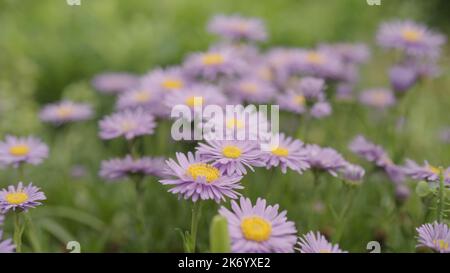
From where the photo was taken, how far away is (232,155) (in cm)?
97

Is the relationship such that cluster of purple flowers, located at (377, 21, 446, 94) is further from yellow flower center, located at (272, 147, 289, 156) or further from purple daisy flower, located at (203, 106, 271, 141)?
yellow flower center, located at (272, 147, 289, 156)

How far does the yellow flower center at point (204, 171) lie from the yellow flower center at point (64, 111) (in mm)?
750

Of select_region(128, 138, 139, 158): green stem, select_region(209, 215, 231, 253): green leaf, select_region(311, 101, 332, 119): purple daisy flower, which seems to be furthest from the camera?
select_region(311, 101, 332, 119): purple daisy flower

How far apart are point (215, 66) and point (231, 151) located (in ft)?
1.81

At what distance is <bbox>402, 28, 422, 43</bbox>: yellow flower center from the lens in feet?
5.12

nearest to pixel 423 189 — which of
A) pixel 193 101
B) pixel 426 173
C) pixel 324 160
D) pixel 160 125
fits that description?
pixel 426 173

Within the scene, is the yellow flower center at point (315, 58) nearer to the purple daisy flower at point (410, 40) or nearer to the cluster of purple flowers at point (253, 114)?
the cluster of purple flowers at point (253, 114)

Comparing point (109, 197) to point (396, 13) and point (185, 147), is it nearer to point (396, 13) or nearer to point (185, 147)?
point (185, 147)

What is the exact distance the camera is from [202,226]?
137cm

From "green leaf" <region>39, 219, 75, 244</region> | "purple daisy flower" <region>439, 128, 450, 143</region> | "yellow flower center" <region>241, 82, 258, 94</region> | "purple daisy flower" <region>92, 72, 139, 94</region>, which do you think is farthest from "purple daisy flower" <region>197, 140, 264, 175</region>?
"purple daisy flower" <region>92, 72, 139, 94</region>

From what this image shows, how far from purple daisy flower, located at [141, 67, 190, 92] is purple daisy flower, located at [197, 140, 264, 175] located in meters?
0.46

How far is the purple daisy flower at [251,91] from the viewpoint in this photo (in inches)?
61.2

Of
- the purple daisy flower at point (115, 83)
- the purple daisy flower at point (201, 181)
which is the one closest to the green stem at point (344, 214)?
the purple daisy flower at point (201, 181)
